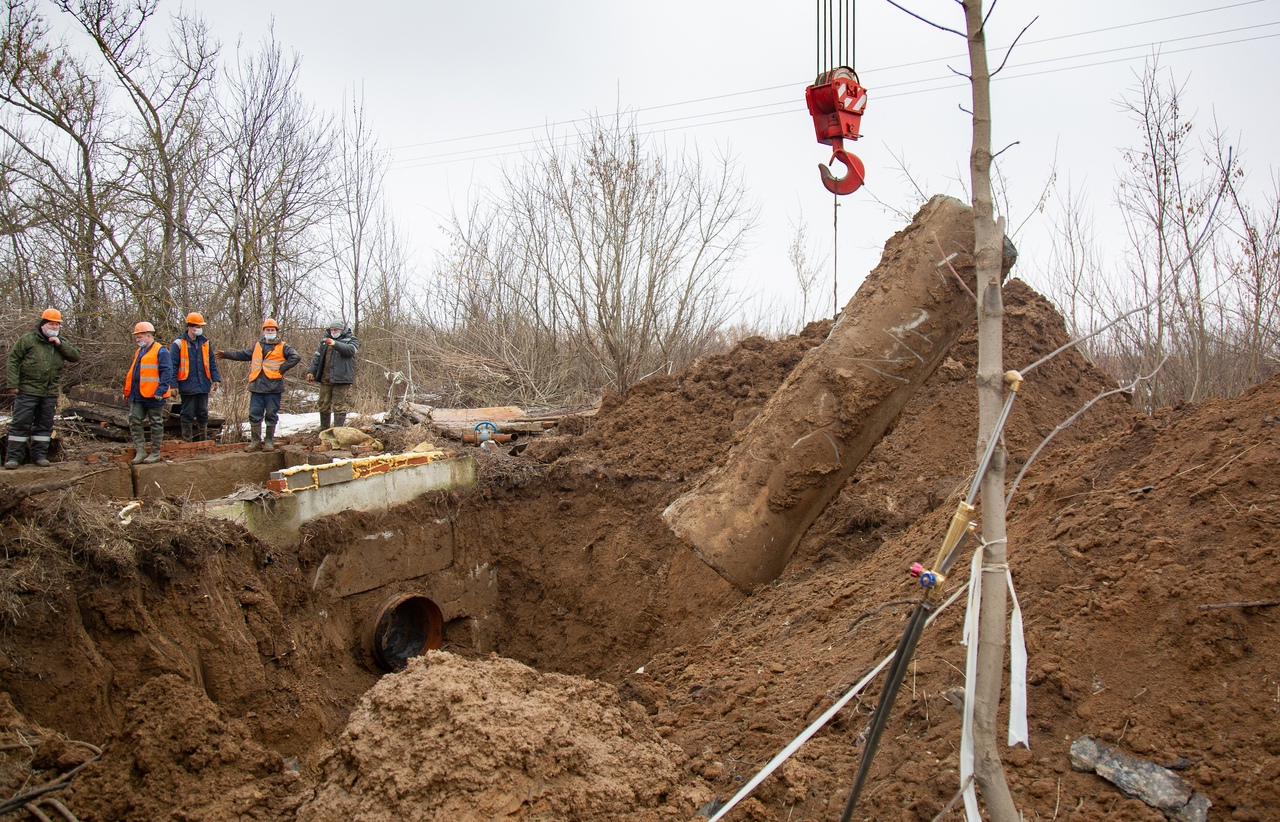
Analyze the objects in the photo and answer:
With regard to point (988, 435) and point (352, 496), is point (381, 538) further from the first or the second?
point (988, 435)

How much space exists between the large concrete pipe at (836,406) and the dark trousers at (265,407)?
654 centimetres

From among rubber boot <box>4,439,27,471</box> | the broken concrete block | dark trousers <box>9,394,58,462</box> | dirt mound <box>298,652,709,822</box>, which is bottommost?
dirt mound <box>298,652,709,822</box>

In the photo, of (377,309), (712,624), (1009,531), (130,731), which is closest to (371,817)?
(130,731)

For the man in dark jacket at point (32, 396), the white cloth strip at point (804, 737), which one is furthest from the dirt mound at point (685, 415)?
Answer: the white cloth strip at point (804, 737)

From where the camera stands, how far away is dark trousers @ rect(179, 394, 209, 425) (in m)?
9.51

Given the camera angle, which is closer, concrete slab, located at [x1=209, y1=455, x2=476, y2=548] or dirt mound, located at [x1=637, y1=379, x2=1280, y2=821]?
dirt mound, located at [x1=637, y1=379, x2=1280, y2=821]

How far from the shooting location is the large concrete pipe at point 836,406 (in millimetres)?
3707

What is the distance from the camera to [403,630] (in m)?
7.20

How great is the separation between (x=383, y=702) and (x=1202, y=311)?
838 centimetres

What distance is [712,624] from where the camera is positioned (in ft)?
18.6

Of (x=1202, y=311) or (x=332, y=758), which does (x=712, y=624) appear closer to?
(x=332, y=758)

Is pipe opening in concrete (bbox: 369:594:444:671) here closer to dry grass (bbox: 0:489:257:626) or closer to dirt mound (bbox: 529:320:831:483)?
dry grass (bbox: 0:489:257:626)

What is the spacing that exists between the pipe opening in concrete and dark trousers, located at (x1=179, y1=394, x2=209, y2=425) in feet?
14.4

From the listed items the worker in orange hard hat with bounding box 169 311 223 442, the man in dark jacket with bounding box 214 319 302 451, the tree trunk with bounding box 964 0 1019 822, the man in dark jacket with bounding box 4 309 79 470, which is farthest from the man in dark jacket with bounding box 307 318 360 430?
the tree trunk with bounding box 964 0 1019 822
